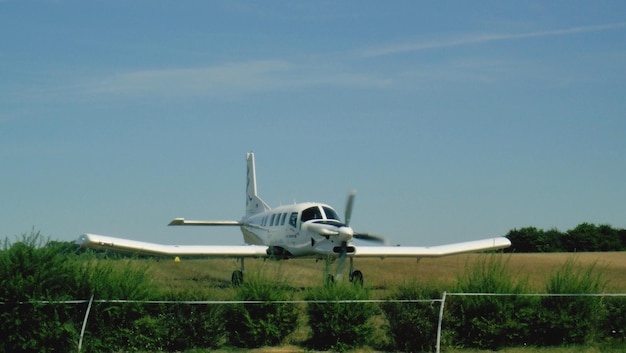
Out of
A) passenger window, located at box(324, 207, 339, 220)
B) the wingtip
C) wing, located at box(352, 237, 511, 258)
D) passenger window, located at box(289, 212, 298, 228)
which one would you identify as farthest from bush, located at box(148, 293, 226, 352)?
the wingtip

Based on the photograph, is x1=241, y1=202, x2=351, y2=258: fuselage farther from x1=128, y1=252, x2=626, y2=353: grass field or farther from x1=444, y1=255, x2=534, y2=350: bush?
x1=444, y1=255, x2=534, y2=350: bush

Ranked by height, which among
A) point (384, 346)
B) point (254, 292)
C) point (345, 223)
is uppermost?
point (345, 223)

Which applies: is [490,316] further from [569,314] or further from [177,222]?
[177,222]

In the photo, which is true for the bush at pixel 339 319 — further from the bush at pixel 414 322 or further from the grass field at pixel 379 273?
the bush at pixel 414 322

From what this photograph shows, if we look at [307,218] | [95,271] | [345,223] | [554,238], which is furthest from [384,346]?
[554,238]

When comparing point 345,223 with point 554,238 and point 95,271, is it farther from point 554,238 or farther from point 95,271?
point 554,238

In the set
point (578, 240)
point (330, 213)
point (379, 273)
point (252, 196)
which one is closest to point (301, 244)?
point (330, 213)

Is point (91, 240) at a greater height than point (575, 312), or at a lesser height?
greater

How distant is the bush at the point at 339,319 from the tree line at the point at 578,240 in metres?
52.8

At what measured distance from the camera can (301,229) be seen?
1251 inches

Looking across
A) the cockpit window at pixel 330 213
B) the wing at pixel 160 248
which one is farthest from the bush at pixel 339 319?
the cockpit window at pixel 330 213

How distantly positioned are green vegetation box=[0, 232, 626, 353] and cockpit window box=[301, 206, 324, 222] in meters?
13.5

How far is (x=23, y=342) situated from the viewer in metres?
15.4

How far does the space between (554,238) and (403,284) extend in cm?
5606
